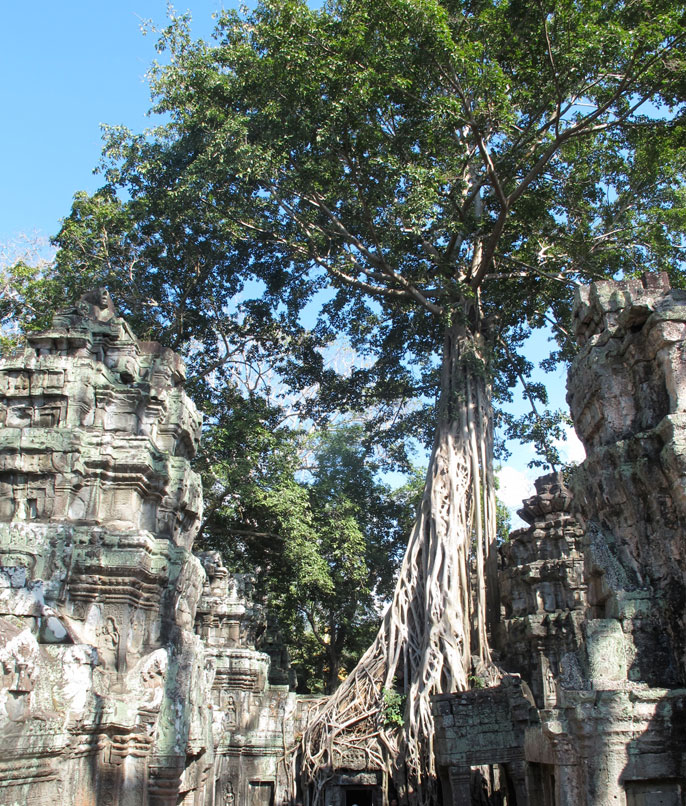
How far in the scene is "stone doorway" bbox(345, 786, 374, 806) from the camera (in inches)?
379

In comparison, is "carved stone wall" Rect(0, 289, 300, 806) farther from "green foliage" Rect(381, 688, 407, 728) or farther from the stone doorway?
the stone doorway

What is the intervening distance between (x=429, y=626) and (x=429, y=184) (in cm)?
580

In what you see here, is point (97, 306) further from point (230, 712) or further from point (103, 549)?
point (230, 712)

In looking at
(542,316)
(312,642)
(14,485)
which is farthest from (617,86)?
(312,642)

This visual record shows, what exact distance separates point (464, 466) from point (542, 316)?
409 cm

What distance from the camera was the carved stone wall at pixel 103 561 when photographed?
3.82 m

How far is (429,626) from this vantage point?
377 inches

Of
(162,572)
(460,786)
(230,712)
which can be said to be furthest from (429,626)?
(162,572)

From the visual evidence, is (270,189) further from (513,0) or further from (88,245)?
(513,0)

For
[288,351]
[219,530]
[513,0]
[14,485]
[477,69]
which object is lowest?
[14,485]

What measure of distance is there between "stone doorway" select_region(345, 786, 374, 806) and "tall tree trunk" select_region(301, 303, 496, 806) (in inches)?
17.6

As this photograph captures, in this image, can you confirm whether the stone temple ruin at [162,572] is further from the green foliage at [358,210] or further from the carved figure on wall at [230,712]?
the green foliage at [358,210]

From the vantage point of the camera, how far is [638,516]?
4.39m

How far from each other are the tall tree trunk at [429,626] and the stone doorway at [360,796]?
45 cm
